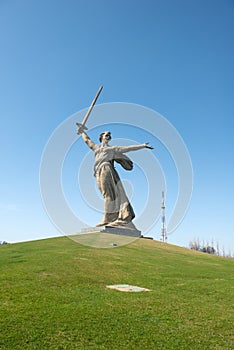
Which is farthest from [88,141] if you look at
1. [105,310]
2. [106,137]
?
[105,310]

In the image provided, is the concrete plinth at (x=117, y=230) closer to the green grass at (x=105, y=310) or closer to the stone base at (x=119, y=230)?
the stone base at (x=119, y=230)

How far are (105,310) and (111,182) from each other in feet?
76.3

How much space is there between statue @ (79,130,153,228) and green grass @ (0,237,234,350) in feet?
53.5

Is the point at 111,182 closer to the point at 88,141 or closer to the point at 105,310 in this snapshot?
the point at 88,141

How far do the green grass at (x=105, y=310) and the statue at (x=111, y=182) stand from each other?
16316 mm

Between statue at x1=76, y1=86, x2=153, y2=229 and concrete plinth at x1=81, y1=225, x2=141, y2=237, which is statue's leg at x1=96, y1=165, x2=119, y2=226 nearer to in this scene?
statue at x1=76, y1=86, x2=153, y2=229

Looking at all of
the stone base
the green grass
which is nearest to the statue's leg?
the stone base

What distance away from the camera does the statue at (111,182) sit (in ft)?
101

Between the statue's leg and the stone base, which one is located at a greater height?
the statue's leg

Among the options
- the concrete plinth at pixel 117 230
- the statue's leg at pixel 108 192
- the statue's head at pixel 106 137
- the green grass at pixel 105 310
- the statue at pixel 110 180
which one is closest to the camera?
the green grass at pixel 105 310

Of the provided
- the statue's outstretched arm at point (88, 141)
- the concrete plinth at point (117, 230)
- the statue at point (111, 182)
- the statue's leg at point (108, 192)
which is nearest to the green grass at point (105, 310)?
the concrete plinth at point (117, 230)

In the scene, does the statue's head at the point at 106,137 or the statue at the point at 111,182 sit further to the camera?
the statue's head at the point at 106,137

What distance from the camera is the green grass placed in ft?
21.1

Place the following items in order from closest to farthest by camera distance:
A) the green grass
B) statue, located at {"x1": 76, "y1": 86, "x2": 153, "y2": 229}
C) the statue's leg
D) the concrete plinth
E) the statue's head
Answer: the green grass, the concrete plinth, statue, located at {"x1": 76, "y1": 86, "x2": 153, "y2": 229}, the statue's leg, the statue's head
